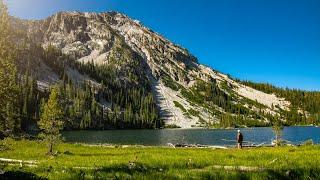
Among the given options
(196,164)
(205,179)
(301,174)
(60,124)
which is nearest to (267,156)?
(196,164)

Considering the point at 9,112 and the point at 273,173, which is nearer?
the point at 273,173

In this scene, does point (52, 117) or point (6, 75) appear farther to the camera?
point (52, 117)

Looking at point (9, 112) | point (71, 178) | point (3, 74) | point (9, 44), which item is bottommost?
point (71, 178)

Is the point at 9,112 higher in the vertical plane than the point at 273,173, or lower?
higher

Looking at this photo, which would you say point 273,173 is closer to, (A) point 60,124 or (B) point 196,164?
(B) point 196,164

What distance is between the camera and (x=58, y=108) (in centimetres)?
5719

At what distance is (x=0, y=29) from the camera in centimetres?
2653

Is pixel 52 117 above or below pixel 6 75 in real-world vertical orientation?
below

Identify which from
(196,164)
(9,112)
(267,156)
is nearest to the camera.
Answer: (196,164)

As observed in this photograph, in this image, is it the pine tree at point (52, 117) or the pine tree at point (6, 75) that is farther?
the pine tree at point (52, 117)

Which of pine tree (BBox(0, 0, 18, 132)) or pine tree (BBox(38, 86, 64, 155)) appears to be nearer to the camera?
pine tree (BBox(0, 0, 18, 132))

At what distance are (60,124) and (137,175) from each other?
39630mm

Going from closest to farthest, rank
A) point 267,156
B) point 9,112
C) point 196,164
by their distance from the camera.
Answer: point 196,164
point 9,112
point 267,156

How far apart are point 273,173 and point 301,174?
3.93 feet
